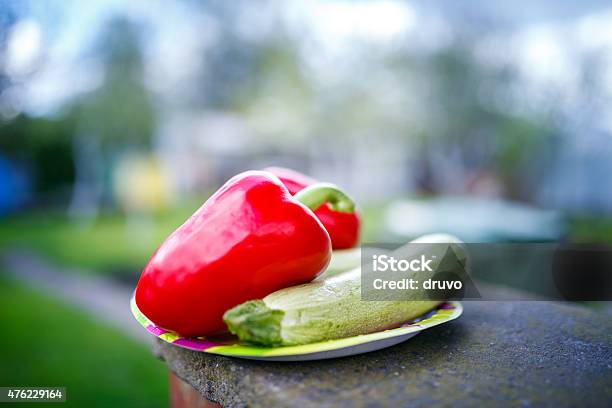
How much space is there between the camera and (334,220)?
135 cm

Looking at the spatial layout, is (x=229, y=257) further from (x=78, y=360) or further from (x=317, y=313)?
(x=78, y=360)

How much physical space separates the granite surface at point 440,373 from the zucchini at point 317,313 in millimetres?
57

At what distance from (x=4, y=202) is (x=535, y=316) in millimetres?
10317

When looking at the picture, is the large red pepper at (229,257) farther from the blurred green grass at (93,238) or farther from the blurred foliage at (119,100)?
the blurred foliage at (119,100)

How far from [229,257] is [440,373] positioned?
43 cm

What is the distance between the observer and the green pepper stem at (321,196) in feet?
3.50

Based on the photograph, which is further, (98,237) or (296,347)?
(98,237)

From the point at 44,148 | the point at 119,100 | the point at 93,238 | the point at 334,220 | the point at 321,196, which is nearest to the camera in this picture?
the point at 321,196

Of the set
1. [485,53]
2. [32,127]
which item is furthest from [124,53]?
[485,53]

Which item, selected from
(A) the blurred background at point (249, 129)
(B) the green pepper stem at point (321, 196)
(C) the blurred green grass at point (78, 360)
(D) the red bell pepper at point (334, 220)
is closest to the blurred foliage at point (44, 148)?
(A) the blurred background at point (249, 129)

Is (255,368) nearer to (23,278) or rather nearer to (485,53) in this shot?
(23,278)

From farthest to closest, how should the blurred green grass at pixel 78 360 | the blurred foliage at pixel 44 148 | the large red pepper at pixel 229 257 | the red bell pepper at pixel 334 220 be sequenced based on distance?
the blurred foliage at pixel 44 148
the blurred green grass at pixel 78 360
the red bell pepper at pixel 334 220
the large red pepper at pixel 229 257

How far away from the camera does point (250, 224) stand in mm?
927

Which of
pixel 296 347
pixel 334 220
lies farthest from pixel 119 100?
pixel 296 347
